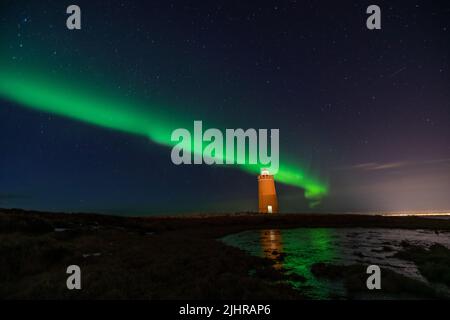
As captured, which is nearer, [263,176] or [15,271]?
[15,271]

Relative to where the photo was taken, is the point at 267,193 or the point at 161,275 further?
the point at 267,193

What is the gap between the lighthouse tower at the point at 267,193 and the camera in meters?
74.6

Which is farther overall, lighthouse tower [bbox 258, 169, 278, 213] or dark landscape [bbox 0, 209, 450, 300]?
lighthouse tower [bbox 258, 169, 278, 213]

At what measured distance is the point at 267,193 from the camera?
7519cm

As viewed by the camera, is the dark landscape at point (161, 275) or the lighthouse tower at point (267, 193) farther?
the lighthouse tower at point (267, 193)

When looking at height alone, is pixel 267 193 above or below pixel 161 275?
above

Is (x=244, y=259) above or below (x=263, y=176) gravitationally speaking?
below

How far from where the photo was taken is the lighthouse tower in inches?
2936

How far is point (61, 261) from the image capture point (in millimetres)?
16125
